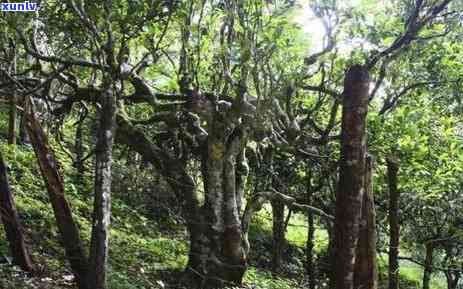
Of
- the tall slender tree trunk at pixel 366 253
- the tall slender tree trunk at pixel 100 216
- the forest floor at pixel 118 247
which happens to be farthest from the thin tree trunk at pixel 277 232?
the tall slender tree trunk at pixel 366 253

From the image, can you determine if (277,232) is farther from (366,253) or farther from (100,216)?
(366,253)

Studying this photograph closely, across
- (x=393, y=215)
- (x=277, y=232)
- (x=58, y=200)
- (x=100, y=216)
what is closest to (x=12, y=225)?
(x=58, y=200)

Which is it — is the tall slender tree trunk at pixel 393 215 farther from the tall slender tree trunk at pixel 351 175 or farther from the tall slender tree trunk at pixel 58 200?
the tall slender tree trunk at pixel 58 200

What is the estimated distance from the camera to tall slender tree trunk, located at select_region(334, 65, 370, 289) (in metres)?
5.62

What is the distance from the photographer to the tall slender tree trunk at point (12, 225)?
27.7ft

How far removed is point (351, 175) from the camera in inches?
223

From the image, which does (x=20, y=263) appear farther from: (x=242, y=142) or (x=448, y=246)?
(x=448, y=246)

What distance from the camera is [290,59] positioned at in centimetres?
832

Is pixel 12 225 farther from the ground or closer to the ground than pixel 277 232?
farther from the ground

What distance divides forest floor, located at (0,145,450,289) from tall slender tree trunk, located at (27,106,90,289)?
51cm

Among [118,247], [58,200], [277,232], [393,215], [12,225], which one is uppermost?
[58,200]

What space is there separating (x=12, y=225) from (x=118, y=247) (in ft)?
12.7

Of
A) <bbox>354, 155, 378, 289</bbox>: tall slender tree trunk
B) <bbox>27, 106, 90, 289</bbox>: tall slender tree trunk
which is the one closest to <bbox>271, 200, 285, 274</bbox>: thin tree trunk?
<bbox>27, 106, 90, 289</bbox>: tall slender tree trunk

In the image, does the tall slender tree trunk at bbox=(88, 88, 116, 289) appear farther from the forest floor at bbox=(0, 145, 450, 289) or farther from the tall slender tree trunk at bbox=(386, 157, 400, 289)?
the tall slender tree trunk at bbox=(386, 157, 400, 289)
